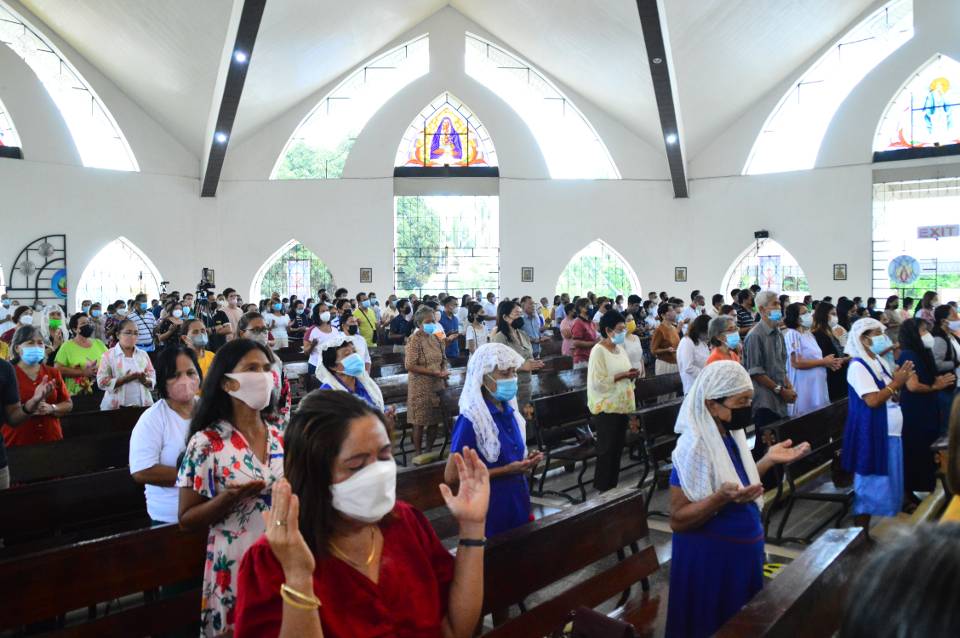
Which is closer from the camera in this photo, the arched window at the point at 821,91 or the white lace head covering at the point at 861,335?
the white lace head covering at the point at 861,335

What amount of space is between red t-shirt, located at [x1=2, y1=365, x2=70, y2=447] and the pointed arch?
1384 cm

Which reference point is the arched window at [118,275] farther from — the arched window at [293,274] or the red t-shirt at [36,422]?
the red t-shirt at [36,422]

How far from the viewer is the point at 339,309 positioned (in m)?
10.3

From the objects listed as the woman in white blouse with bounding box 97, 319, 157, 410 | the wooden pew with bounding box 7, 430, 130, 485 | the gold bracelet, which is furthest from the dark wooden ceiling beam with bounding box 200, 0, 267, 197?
the gold bracelet

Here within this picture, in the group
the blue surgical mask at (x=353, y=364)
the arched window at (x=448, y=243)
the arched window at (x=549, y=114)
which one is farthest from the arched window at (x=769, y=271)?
the blue surgical mask at (x=353, y=364)

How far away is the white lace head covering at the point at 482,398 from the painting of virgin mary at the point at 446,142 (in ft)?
55.0

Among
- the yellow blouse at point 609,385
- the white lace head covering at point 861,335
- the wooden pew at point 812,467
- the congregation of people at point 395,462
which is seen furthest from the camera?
the yellow blouse at point 609,385

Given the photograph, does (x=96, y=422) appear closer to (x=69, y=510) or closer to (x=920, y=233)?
(x=69, y=510)

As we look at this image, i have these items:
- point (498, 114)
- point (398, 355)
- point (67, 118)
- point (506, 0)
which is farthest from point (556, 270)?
point (67, 118)

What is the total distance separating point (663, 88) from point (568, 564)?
1484cm

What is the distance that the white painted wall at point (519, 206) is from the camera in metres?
17.6

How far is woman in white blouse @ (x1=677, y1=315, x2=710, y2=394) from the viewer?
263 inches

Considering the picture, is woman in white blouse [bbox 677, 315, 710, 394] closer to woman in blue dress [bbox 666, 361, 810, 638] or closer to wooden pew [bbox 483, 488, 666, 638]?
wooden pew [bbox 483, 488, 666, 638]

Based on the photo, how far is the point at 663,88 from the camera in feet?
52.5
